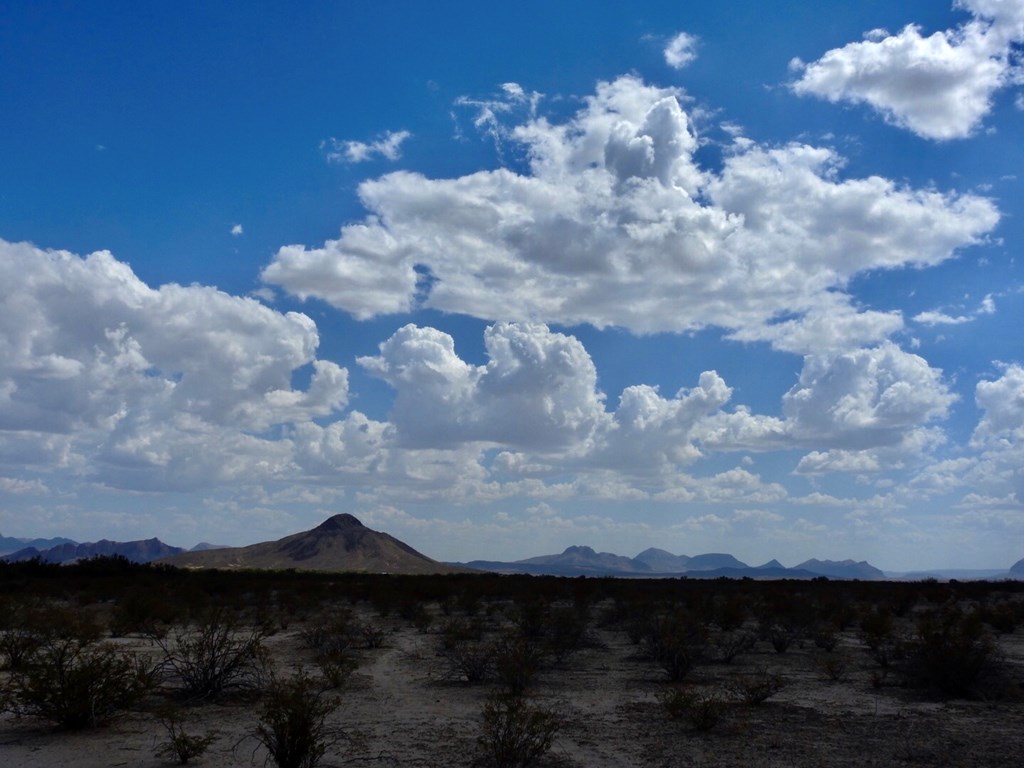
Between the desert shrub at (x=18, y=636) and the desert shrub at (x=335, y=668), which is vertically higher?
the desert shrub at (x=18, y=636)

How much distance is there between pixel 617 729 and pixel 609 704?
2025mm

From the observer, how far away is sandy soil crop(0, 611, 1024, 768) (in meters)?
10.8

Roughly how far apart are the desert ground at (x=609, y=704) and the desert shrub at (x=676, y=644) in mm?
85

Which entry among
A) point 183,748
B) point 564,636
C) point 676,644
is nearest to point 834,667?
point 676,644

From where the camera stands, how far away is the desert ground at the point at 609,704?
36.0ft

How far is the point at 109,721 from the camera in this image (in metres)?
12.3

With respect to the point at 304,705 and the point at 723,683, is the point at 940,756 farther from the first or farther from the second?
the point at 304,705

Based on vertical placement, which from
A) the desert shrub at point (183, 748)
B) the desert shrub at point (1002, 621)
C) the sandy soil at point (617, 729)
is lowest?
the sandy soil at point (617, 729)

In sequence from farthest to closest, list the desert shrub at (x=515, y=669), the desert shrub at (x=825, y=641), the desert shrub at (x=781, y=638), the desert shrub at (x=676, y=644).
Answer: the desert shrub at (x=825, y=641), the desert shrub at (x=781, y=638), the desert shrub at (x=676, y=644), the desert shrub at (x=515, y=669)

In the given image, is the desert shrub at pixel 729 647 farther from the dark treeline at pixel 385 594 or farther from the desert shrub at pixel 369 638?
the desert shrub at pixel 369 638

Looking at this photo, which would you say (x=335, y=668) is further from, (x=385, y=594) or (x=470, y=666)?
(x=385, y=594)

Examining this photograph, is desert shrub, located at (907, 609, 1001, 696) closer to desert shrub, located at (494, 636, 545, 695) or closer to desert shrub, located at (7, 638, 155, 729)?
desert shrub, located at (494, 636, 545, 695)

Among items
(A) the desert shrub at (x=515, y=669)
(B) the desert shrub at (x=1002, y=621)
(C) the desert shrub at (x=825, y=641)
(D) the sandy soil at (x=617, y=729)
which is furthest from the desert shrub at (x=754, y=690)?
(B) the desert shrub at (x=1002, y=621)

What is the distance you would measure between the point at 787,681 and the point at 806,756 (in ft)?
20.5
